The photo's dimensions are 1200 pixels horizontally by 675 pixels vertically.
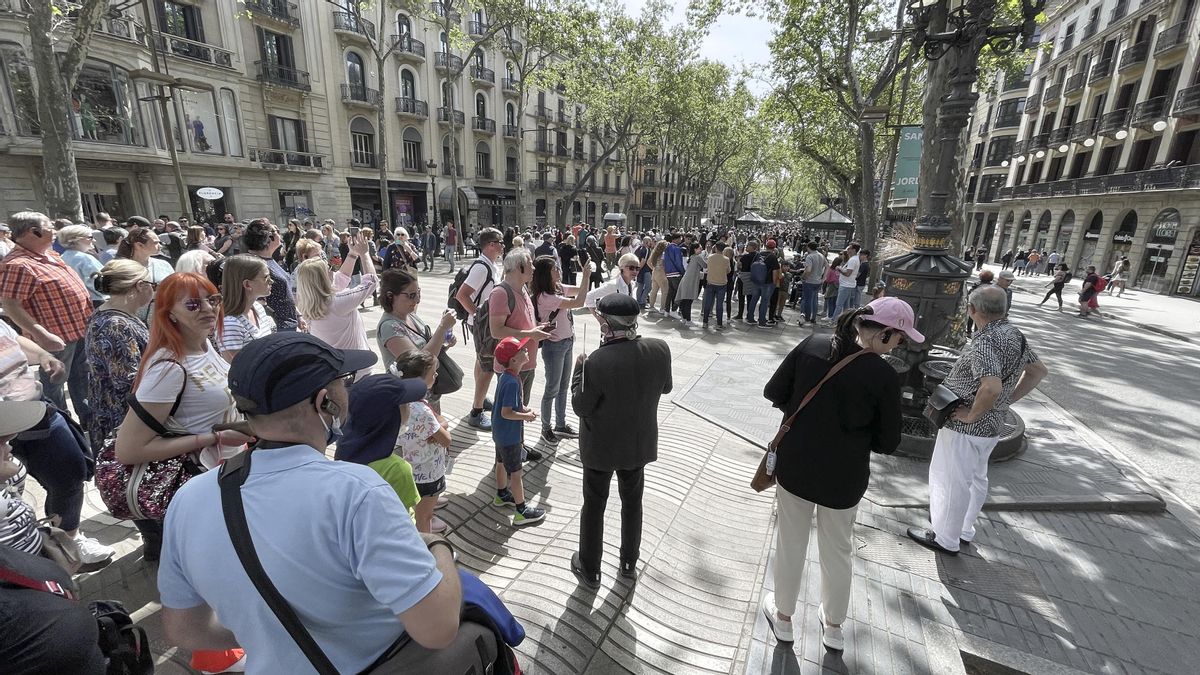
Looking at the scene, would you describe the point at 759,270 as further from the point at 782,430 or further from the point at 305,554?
the point at 305,554

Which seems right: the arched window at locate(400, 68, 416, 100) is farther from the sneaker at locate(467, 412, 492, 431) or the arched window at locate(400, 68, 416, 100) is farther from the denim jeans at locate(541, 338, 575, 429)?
the denim jeans at locate(541, 338, 575, 429)

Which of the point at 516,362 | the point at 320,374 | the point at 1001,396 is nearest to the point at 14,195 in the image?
the point at 516,362

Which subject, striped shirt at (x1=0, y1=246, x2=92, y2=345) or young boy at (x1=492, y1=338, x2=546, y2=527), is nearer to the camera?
young boy at (x1=492, y1=338, x2=546, y2=527)

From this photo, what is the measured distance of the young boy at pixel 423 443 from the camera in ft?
9.61

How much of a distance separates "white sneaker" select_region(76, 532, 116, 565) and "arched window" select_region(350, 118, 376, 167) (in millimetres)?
Result: 29035

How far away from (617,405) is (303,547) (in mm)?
1941

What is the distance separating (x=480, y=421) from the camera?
17.7 feet

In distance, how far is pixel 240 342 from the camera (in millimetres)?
3357

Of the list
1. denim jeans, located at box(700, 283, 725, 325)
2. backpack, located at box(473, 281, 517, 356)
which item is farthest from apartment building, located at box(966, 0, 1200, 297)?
backpack, located at box(473, 281, 517, 356)

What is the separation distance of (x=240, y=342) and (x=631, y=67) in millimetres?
24560

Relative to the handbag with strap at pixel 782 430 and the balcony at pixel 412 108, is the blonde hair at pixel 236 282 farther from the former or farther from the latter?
the balcony at pixel 412 108

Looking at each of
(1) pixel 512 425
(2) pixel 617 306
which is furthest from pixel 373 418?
(1) pixel 512 425

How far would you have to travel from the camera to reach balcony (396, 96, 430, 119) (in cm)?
2948

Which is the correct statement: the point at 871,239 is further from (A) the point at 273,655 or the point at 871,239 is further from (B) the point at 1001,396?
(A) the point at 273,655
